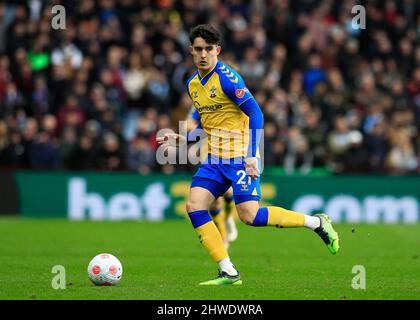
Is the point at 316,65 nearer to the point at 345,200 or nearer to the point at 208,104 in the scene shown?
the point at 345,200

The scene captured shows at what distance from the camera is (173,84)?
22391 mm

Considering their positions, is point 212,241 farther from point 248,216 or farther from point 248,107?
point 248,107

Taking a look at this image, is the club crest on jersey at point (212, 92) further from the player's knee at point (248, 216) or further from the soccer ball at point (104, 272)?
the soccer ball at point (104, 272)

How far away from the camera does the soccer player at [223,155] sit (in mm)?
9852


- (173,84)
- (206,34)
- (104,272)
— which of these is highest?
(173,84)

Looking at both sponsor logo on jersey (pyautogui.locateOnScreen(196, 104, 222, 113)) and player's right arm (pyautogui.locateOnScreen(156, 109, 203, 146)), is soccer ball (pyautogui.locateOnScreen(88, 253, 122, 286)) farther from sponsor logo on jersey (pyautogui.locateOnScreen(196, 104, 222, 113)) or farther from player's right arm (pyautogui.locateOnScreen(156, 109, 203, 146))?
sponsor logo on jersey (pyautogui.locateOnScreen(196, 104, 222, 113))

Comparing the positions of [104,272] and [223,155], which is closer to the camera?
[104,272]

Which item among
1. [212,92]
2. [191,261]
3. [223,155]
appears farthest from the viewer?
[191,261]

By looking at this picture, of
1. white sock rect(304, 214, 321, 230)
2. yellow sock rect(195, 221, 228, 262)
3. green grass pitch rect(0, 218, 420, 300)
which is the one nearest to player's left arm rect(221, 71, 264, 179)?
yellow sock rect(195, 221, 228, 262)

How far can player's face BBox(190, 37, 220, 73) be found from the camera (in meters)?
9.86

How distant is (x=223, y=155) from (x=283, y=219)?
96cm

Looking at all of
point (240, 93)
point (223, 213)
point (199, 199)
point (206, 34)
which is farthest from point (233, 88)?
point (223, 213)

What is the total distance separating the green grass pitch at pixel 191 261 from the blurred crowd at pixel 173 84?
2.04 m

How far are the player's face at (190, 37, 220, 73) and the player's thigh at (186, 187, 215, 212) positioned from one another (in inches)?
52.1
